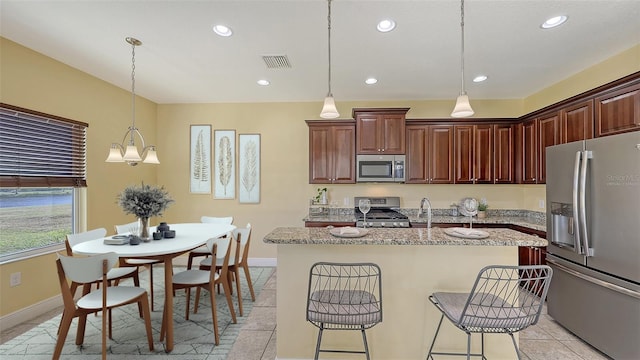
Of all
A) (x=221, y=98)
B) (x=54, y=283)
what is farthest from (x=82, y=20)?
(x=54, y=283)

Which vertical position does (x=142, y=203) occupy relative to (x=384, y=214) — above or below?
above

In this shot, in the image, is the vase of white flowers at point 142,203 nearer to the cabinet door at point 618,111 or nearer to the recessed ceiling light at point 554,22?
the recessed ceiling light at point 554,22

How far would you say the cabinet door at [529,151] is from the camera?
12.1 feet

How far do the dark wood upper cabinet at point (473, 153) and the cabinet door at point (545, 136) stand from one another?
2.09 feet

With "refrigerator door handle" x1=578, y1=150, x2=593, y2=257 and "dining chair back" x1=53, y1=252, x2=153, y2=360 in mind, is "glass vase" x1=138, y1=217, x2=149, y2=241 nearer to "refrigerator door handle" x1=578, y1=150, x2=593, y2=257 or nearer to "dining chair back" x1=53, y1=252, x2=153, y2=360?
"dining chair back" x1=53, y1=252, x2=153, y2=360

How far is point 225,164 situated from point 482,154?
13.6 feet

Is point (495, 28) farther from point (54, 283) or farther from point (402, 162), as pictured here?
point (54, 283)

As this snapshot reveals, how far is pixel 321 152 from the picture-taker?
4.27m

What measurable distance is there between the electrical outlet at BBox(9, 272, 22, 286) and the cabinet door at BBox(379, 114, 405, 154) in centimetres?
455

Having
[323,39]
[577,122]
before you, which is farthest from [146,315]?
[577,122]

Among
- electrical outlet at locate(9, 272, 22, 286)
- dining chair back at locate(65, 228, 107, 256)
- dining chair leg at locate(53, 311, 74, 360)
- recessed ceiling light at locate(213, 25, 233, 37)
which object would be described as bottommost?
dining chair leg at locate(53, 311, 74, 360)

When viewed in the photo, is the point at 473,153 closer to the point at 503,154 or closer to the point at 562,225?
the point at 503,154

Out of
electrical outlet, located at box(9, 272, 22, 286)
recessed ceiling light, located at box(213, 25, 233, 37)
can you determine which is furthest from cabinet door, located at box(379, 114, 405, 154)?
electrical outlet, located at box(9, 272, 22, 286)

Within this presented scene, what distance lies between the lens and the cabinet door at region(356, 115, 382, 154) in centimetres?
414
